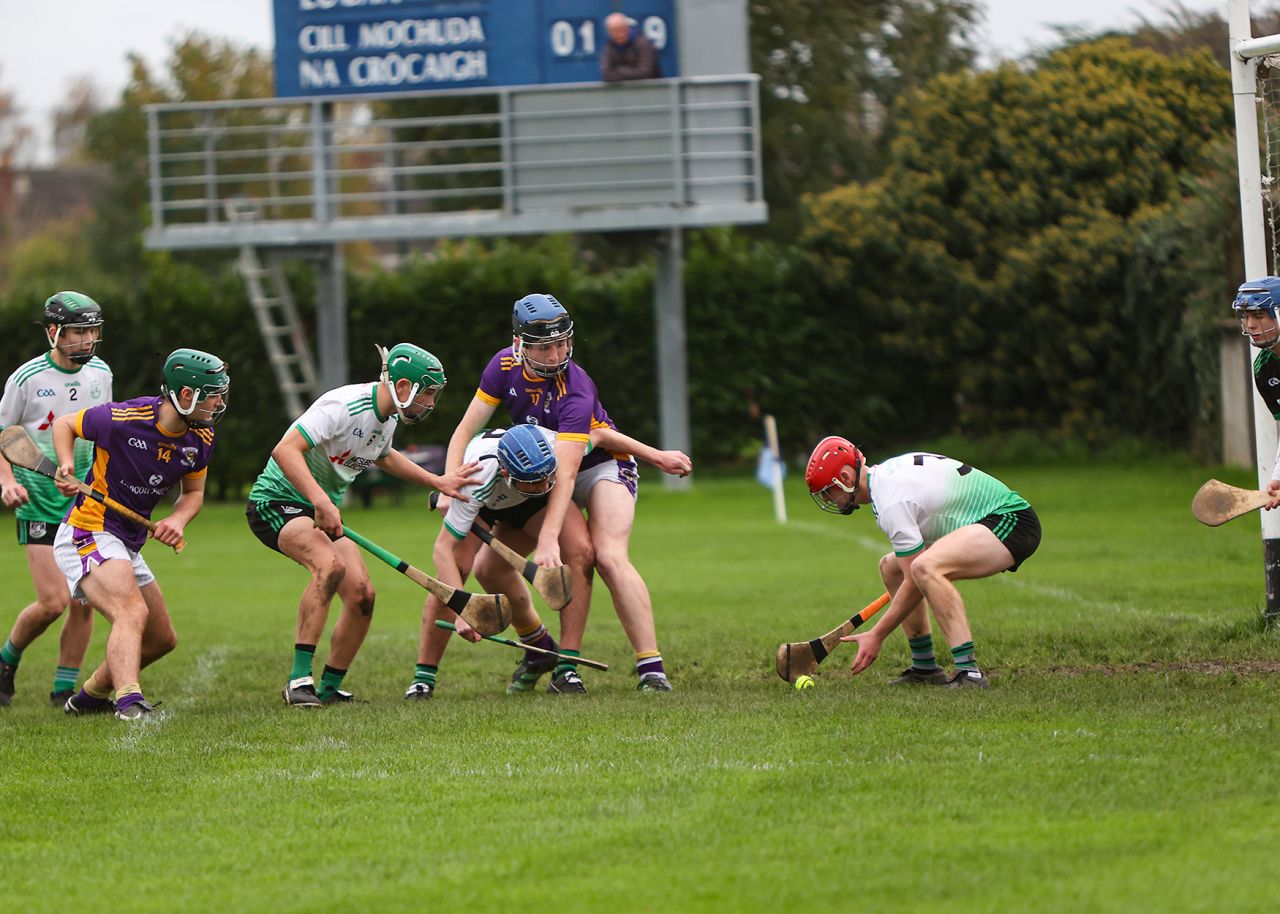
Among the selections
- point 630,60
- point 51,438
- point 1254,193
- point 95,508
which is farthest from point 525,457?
point 630,60

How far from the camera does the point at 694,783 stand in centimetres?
643

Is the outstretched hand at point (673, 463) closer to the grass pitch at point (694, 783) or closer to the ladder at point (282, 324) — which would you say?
the grass pitch at point (694, 783)

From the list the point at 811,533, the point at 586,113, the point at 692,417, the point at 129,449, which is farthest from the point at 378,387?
the point at 692,417

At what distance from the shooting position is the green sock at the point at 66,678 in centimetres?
982

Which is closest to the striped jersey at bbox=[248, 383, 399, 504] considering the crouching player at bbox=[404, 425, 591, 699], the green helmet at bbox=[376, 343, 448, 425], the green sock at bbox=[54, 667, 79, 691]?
the green helmet at bbox=[376, 343, 448, 425]

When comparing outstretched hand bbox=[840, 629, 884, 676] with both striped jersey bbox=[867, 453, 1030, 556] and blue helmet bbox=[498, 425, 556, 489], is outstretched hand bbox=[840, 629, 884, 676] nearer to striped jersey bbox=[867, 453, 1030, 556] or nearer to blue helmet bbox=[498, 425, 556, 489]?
striped jersey bbox=[867, 453, 1030, 556]

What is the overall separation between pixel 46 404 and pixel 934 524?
15.9 feet

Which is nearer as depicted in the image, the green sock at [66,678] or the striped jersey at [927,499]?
the striped jersey at [927,499]

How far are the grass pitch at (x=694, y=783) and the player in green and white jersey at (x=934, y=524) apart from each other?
0.35 metres

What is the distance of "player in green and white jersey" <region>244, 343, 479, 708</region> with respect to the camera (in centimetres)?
872

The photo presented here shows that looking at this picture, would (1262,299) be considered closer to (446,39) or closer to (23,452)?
(23,452)

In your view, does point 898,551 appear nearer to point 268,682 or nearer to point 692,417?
point 268,682

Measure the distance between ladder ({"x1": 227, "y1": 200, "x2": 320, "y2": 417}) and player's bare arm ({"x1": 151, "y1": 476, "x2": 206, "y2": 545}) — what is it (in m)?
17.8

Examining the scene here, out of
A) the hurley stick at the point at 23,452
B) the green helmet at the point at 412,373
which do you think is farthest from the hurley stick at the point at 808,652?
A: the hurley stick at the point at 23,452
